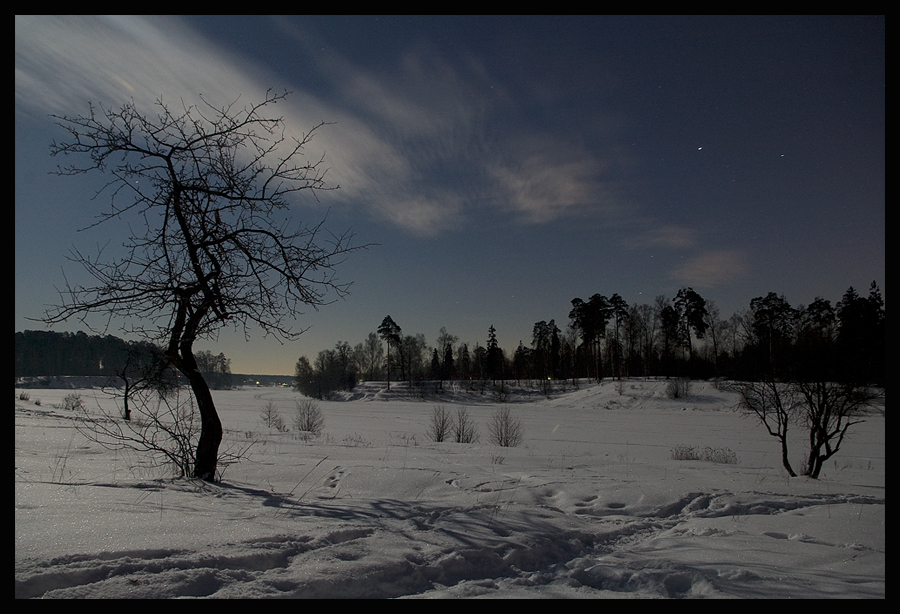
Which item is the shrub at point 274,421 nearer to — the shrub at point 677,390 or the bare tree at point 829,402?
the bare tree at point 829,402

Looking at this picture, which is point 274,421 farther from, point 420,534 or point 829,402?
point 829,402

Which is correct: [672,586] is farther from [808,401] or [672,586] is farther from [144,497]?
[808,401]

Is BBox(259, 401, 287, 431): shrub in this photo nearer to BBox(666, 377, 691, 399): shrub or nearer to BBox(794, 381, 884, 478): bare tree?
BBox(794, 381, 884, 478): bare tree

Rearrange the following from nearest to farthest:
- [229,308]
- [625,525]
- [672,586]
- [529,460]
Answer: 1. [672,586]
2. [625,525]
3. [229,308]
4. [529,460]

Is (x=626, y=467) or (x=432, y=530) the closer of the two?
(x=432, y=530)

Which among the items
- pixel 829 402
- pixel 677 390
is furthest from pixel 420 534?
pixel 677 390

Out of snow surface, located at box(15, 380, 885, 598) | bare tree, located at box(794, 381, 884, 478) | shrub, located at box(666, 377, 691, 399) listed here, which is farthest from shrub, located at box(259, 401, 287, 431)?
shrub, located at box(666, 377, 691, 399)

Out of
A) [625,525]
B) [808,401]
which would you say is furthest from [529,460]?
[808,401]

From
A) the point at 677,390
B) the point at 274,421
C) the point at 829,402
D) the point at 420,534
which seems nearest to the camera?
the point at 420,534

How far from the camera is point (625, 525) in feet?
16.1

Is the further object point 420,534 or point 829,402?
point 829,402

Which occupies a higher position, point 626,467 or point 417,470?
point 417,470

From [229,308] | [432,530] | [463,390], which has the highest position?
[229,308]

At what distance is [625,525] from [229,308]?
216 inches
